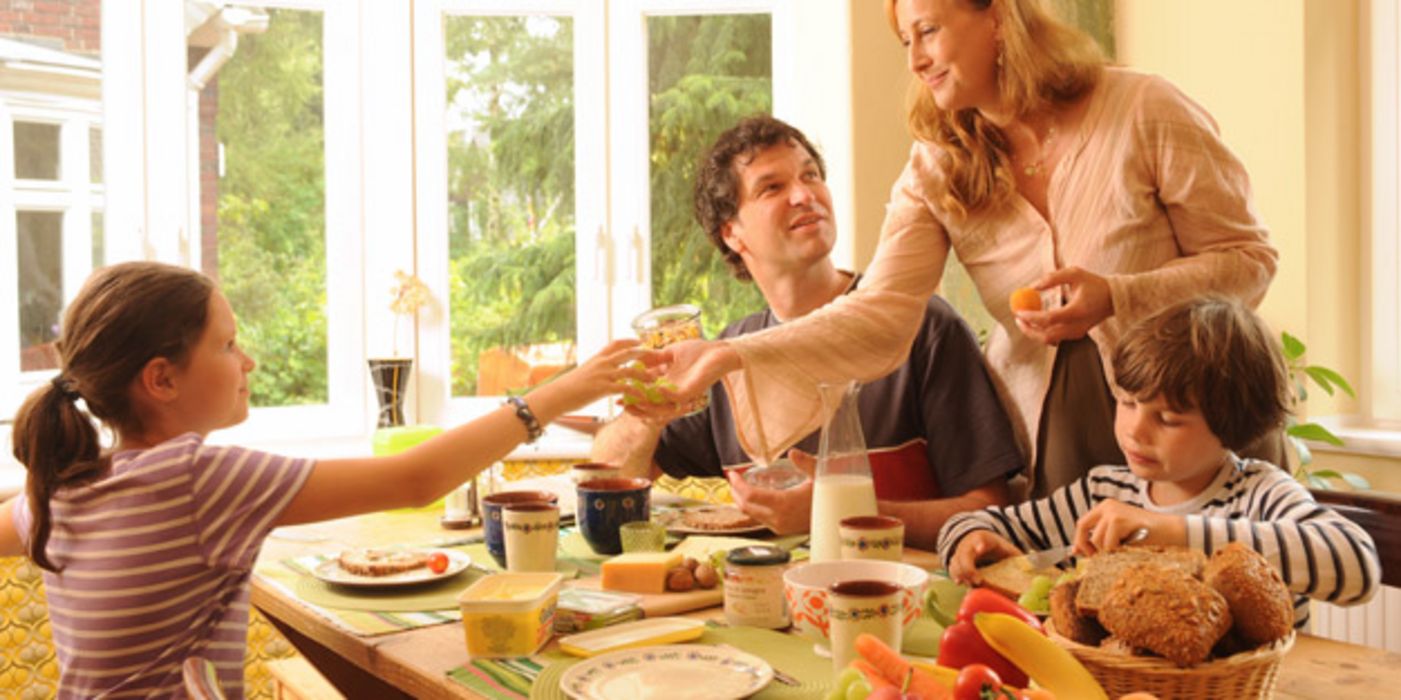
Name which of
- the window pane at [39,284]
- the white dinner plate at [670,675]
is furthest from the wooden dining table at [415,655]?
the window pane at [39,284]

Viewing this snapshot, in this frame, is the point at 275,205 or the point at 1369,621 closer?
the point at 1369,621

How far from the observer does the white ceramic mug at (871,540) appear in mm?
1452

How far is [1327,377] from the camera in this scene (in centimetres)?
307

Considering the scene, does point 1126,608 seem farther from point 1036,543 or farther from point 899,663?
point 1036,543

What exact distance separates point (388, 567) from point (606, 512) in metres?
0.32

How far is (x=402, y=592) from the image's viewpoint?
1.64 meters

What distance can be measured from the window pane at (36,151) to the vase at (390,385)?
40.0 inches

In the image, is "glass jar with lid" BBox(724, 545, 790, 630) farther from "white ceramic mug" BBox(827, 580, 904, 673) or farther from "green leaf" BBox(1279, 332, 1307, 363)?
"green leaf" BBox(1279, 332, 1307, 363)

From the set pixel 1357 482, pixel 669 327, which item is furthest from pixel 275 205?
pixel 1357 482

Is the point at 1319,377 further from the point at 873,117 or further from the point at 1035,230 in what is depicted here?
the point at 1035,230

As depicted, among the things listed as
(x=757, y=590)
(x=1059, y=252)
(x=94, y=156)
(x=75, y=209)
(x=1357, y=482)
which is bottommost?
(x=1357, y=482)

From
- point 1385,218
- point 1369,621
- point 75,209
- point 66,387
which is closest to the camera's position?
point 66,387

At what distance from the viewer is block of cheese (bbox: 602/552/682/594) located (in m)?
1.58

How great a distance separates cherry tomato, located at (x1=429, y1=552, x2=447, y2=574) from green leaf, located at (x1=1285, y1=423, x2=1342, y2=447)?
222cm
